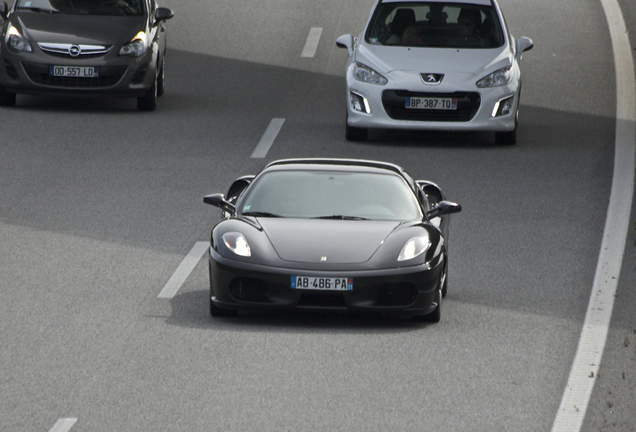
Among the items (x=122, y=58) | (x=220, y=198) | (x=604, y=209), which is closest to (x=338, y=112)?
(x=122, y=58)

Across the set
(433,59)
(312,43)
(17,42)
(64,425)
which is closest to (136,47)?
(17,42)

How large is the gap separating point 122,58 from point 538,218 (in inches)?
295

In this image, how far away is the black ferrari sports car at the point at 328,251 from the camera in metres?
9.61

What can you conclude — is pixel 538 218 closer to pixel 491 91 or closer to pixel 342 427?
pixel 491 91

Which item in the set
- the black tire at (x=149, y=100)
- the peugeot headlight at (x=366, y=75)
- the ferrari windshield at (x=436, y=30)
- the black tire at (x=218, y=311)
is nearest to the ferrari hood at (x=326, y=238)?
the black tire at (x=218, y=311)

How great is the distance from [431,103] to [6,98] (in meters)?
6.59

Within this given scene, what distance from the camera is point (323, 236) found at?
991cm

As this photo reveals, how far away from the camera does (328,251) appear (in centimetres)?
970

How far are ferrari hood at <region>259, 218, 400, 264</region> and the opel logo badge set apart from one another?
947 cm

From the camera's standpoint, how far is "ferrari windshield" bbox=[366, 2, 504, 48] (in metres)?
18.0

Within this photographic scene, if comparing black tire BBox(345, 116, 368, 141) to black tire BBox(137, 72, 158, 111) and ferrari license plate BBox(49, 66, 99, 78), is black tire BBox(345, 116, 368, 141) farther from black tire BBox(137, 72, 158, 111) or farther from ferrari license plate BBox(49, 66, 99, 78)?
ferrari license plate BBox(49, 66, 99, 78)

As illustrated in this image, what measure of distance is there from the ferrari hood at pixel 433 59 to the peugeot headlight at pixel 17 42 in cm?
471

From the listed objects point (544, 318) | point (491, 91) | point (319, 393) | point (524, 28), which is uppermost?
point (319, 393)

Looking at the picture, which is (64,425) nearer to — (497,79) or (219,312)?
(219,312)
